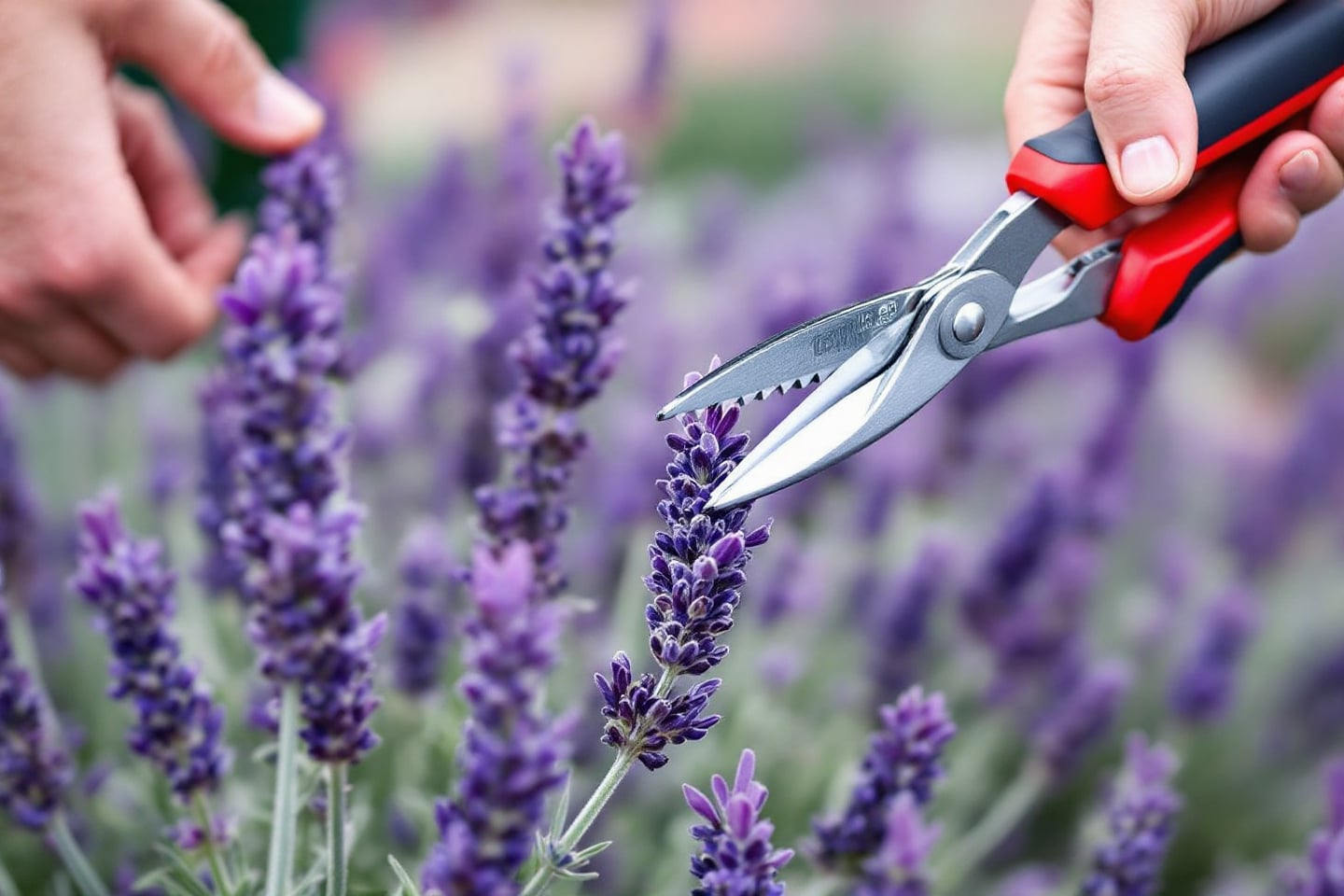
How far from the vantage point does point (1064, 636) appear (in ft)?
5.97

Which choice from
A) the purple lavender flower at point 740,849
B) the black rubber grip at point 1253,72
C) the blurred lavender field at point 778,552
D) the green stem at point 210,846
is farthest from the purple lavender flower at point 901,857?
the black rubber grip at point 1253,72

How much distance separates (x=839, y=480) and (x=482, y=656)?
1.29 meters

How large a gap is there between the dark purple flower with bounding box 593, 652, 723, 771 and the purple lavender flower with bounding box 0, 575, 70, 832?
0.56 m

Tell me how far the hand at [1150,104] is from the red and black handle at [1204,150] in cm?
2

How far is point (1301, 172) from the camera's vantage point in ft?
4.42

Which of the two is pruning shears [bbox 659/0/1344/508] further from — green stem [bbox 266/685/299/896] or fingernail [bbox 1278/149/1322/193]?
green stem [bbox 266/685/299/896]

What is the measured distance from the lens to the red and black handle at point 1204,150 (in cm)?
122

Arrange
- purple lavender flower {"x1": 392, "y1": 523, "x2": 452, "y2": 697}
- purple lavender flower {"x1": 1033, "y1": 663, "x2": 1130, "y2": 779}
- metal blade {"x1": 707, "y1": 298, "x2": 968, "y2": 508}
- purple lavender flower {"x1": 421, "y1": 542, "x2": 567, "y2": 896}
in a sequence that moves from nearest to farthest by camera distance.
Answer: purple lavender flower {"x1": 421, "y1": 542, "x2": 567, "y2": 896} → metal blade {"x1": 707, "y1": 298, "x2": 968, "y2": 508} → purple lavender flower {"x1": 392, "y1": 523, "x2": 452, "y2": 697} → purple lavender flower {"x1": 1033, "y1": 663, "x2": 1130, "y2": 779}

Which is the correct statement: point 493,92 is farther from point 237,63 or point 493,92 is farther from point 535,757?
point 535,757

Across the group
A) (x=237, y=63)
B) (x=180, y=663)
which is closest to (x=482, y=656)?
(x=180, y=663)

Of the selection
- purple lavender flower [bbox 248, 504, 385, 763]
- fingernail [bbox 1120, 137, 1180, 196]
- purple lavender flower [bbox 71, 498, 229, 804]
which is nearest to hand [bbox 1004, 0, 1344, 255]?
fingernail [bbox 1120, 137, 1180, 196]

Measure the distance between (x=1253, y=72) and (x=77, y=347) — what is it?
149cm

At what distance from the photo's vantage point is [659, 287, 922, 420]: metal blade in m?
0.93

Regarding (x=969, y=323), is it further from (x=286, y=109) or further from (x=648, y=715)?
(x=286, y=109)
